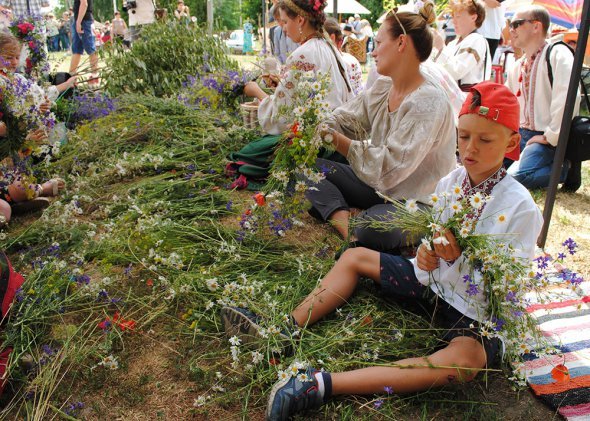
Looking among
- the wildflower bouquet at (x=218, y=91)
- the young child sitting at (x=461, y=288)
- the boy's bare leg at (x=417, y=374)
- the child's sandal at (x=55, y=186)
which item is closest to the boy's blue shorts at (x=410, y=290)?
the young child sitting at (x=461, y=288)

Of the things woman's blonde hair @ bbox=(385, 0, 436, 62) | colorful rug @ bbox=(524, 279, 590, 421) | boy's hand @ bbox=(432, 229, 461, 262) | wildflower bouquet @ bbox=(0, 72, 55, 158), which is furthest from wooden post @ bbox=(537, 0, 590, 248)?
wildflower bouquet @ bbox=(0, 72, 55, 158)

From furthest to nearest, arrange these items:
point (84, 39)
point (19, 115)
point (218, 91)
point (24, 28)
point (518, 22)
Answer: point (84, 39) → point (24, 28) → point (218, 91) → point (518, 22) → point (19, 115)

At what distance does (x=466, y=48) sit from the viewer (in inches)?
192

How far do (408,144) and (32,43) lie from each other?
11.5 feet

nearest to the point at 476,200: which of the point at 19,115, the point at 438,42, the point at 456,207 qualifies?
the point at 456,207

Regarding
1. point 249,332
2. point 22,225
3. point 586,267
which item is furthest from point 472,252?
point 22,225

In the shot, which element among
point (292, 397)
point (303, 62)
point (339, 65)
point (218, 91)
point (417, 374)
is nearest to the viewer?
point (292, 397)

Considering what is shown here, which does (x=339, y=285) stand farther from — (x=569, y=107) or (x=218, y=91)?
(x=218, y=91)

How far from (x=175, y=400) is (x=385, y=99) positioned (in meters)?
1.92

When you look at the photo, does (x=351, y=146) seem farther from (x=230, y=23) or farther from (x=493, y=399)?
(x=230, y=23)

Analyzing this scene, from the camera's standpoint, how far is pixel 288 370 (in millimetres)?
1887

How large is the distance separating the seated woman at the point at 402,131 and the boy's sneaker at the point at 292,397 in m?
1.03

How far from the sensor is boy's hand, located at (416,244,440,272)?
192 cm

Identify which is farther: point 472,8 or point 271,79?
point 472,8
